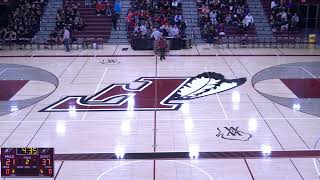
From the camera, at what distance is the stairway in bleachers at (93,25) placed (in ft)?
102

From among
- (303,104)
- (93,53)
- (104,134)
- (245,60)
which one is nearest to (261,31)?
(245,60)

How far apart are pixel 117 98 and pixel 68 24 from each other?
13.5 metres

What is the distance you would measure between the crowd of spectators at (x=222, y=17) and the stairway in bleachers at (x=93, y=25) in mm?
5753

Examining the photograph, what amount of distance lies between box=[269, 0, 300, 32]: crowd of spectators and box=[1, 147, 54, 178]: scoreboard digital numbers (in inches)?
956

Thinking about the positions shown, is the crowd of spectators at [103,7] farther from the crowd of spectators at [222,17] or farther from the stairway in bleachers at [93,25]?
the crowd of spectators at [222,17]

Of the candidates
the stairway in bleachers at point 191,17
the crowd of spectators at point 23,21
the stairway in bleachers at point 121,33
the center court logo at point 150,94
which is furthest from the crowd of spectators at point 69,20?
the center court logo at point 150,94

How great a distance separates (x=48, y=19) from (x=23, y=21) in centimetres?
196

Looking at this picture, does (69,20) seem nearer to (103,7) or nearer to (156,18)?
(103,7)

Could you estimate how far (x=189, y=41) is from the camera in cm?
2911

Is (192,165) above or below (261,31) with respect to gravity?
below

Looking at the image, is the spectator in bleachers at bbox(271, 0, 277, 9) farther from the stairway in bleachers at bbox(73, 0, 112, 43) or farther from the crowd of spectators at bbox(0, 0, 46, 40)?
the crowd of spectators at bbox(0, 0, 46, 40)

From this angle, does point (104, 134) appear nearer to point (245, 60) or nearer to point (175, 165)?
point (175, 165)

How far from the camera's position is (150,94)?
19.2 m

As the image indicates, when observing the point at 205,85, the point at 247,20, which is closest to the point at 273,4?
the point at 247,20
